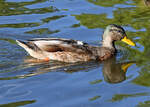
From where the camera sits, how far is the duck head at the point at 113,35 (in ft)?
36.9

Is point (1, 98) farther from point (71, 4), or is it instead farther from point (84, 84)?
point (71, 4)

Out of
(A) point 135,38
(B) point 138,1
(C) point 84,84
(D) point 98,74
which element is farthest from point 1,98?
(B) point 138,1

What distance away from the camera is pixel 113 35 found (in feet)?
37.2

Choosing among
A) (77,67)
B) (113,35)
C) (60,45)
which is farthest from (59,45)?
(113,35)

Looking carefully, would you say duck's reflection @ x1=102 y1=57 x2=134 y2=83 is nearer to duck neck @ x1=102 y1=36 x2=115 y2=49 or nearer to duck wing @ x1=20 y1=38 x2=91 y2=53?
duck neck @ x1=102 y1=36 x2=115 y2=49

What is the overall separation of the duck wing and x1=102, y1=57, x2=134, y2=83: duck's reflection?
694 millimetres

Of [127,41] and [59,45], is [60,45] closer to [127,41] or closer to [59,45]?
[59,45]

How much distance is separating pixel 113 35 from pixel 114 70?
1546 mm

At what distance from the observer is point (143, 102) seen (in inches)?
303

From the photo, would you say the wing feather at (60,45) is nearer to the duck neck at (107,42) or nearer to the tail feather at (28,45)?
the tail feather at (28,45)

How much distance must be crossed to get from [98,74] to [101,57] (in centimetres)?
144

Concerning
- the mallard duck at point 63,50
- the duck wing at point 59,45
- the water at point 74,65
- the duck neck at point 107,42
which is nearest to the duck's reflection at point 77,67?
the water at point 74,65

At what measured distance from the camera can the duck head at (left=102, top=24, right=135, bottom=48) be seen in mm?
11250

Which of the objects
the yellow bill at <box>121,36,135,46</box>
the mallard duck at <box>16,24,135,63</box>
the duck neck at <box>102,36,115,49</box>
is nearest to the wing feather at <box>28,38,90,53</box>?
the mallard duck at <box>16,24,135,63</box>
